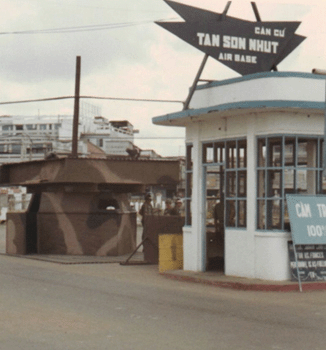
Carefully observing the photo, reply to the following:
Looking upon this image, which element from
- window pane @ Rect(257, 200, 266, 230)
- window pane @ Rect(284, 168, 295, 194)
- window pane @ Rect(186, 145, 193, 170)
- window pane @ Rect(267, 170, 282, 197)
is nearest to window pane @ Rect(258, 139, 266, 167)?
window pane @ Rect(267, 170, 282, 197)

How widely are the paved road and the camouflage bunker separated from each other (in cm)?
555

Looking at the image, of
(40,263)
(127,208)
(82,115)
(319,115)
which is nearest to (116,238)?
(127,208)

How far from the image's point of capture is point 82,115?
10244 centimetres

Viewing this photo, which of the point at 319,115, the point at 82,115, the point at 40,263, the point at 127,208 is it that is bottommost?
the point at 40,263

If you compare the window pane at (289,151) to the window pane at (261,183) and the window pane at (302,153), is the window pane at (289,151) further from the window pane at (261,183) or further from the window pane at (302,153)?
the window pane at (261,183)

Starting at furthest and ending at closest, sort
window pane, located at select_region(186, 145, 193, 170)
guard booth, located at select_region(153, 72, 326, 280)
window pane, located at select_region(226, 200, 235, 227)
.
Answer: window pane, located at select_region(186, 145, 193, 170), window pane, located at select_region(226, 200, 235, 227), guard booth, located at select_region(153, 72, 326, 280)

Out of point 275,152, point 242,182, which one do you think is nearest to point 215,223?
point 242,182

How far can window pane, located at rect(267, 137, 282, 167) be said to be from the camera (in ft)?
46.9

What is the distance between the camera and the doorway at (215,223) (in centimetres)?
1614

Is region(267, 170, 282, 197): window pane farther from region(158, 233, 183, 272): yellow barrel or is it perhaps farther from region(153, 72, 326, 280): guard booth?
region(158, 233, 183, 272): yellow barrel

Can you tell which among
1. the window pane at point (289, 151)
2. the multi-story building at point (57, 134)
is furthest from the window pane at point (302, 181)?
the multi-story building at point (57, 134)

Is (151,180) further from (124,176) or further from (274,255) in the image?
(274,255)

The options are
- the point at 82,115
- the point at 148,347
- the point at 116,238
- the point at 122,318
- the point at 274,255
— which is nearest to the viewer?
the point at 148,347

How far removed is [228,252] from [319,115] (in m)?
3.28
